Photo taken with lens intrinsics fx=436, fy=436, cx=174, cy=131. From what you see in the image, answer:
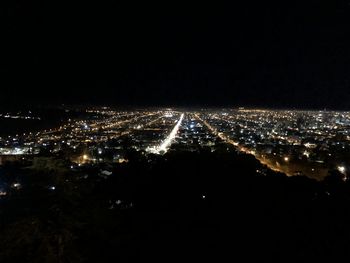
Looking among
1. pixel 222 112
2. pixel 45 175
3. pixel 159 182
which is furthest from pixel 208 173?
pixel 222 112

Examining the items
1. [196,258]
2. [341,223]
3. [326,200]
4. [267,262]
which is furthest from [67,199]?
[326,200]

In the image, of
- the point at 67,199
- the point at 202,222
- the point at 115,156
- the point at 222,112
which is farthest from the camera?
the point at 222,112

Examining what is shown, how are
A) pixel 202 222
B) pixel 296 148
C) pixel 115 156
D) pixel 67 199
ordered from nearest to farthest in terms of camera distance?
pixel 67 199
pixel 202 222
pixel 115 156
pixel 296 148

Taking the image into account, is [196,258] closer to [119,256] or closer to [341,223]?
[119,256]

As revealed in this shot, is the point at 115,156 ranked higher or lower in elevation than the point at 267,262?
lower

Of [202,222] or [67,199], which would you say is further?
[202,222]

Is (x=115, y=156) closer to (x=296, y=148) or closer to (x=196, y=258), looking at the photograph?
(x=296, y=148)
